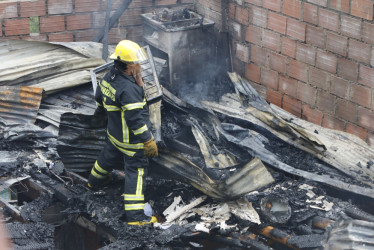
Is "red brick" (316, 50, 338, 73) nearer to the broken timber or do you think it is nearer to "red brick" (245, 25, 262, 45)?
the broken timber

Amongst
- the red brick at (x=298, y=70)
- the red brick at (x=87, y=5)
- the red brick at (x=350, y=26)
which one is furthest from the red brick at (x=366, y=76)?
the red brick at (x=87, y=5)

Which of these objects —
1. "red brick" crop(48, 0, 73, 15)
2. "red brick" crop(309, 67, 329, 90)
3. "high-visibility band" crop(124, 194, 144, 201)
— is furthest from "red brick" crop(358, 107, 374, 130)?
"red brick" crop(48, 0, 73, 15)

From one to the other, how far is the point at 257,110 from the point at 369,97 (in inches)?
59.5

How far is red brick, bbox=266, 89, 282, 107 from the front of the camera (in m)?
7.83

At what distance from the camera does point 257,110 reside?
746 cm

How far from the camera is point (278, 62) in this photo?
7699 mm

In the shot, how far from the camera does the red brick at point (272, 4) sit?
7505mm

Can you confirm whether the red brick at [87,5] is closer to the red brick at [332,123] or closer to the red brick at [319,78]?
the red brick at [319,78]

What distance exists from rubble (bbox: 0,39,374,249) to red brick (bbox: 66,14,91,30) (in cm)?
164

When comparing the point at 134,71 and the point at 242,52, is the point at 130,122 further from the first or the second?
the point at 242,52

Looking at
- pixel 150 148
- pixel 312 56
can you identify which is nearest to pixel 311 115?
pixel 312 56

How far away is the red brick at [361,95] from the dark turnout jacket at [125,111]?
250 centimetres

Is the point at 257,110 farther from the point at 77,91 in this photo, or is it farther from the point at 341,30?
the point at 77,91

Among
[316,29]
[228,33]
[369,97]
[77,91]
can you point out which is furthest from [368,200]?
[77,91]
